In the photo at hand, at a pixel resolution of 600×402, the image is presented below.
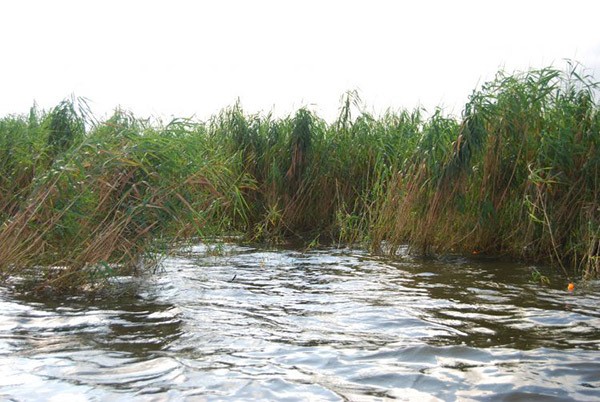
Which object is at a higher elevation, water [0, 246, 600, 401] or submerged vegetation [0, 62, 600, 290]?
submerged vegetation [0, 62, 600, 290]

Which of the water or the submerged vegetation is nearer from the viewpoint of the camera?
the water

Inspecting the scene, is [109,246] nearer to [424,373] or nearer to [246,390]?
[246,390]

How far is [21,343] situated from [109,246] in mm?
1562

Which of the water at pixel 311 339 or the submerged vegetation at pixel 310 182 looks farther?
the submerged vegetation at pixel 310 182

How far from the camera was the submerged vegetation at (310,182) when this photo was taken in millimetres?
6184

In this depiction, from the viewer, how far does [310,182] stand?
412 inches

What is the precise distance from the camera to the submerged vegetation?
6184mm

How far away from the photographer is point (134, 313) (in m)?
5.48

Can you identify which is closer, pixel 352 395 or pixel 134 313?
pixel 352 395

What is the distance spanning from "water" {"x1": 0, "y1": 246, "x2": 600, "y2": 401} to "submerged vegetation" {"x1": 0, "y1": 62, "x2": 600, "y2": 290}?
0.60 metres

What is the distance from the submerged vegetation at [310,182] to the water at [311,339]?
1.98ft

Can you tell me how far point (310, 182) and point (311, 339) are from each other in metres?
5.97

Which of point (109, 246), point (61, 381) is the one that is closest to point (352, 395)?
point (61, 381)

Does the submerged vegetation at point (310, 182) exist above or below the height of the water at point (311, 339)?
above
